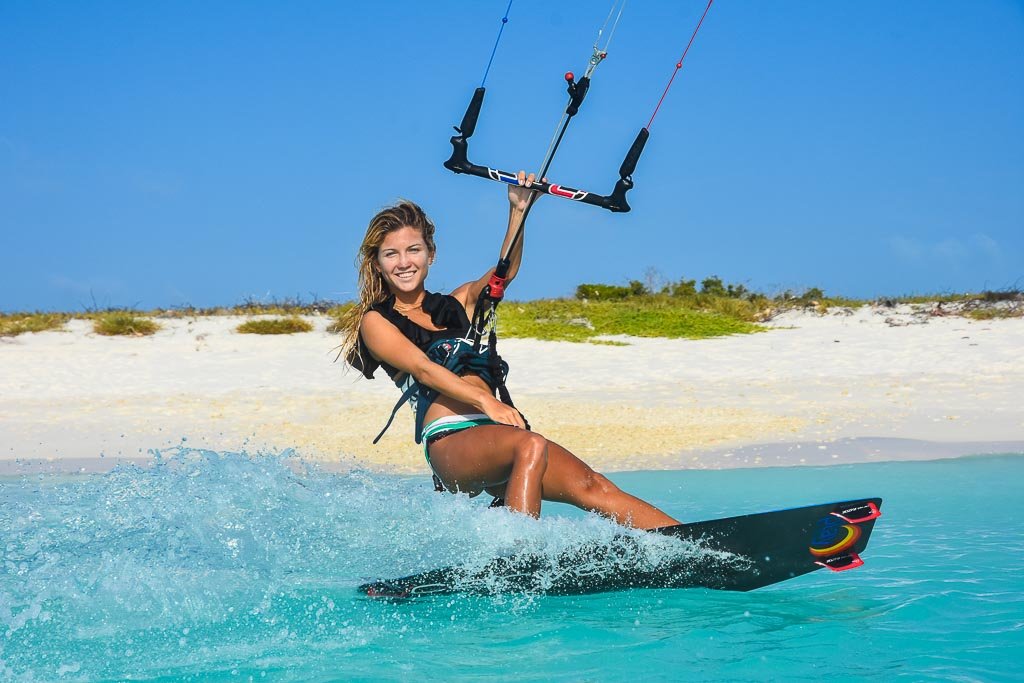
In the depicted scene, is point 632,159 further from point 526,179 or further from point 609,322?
point 609,322

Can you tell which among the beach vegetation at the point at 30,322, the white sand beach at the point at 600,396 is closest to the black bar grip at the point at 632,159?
the white sand beach at the point at 600,396

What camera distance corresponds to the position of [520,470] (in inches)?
165

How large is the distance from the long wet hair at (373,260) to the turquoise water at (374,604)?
73 cm

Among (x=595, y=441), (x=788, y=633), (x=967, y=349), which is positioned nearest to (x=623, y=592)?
(x=788, y=633)

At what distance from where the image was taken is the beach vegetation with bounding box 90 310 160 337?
15.7 metres

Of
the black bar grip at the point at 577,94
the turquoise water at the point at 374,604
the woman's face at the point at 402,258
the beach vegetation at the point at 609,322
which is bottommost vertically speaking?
the turquoise water at the point at 374,604

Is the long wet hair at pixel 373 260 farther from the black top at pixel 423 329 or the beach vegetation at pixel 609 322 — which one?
the beach vegetation at pixel 609 322

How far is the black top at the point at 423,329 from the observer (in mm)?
4746

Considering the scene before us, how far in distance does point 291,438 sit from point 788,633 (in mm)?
6453

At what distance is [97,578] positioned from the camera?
13.2 ft

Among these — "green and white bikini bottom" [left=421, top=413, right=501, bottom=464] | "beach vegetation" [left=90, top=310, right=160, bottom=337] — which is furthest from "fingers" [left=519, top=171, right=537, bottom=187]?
"beach vegetation" [left=90, top=310, right=160, bottom=337]

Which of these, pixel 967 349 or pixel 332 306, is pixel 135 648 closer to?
pixel 967 349

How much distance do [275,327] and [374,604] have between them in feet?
40.4

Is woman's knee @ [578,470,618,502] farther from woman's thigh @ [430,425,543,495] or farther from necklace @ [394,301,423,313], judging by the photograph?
necklace @ [394,301,423,313]
